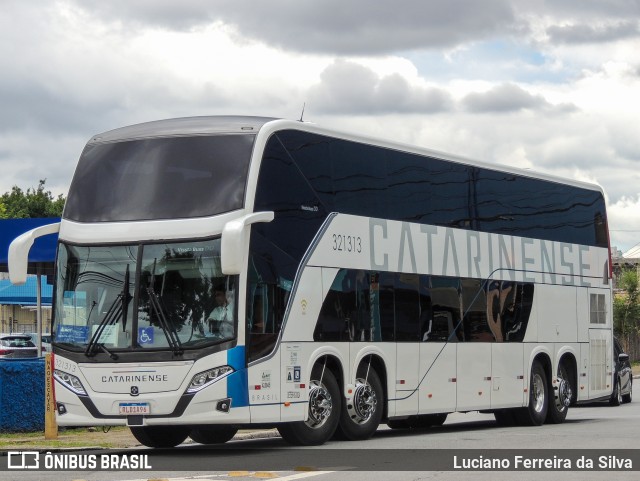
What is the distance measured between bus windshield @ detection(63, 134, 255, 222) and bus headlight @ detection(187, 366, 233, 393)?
1.97 meters

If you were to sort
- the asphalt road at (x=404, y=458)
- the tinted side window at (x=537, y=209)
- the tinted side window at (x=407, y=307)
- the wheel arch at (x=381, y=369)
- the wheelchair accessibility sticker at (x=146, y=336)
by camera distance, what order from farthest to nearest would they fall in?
the tinted side window at (x=537, y=209) < the tinted side window at (x=407, y=307) < the wheel arch at (x=381, y=369) < the wheelchair accessibility sticker at (x=146, y=336) < the asphalt road at (x=404, y=458)

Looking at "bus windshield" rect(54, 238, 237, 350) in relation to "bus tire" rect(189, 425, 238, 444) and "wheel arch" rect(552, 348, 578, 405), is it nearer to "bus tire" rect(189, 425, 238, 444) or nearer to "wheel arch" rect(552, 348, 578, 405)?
"bus tire" rect(189, 425, 238, 444)

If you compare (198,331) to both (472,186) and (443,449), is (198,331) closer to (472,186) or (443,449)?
(443,449)

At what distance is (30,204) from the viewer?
93.9 meters

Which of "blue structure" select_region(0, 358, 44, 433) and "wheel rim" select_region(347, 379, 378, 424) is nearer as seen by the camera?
"wheel rim" select_region(347, 379, 378, 424)

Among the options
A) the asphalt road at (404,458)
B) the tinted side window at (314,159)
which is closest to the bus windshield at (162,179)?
the tinted side window at (314,159)

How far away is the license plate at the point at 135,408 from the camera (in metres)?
16.6

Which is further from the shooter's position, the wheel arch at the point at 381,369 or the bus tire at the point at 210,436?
the bus tire at the point at 210,436

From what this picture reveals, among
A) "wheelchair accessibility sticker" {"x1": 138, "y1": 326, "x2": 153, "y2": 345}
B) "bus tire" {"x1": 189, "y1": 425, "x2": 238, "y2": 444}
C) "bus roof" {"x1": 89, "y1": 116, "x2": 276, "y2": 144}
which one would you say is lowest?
"bus tire" {"x1": 189, "y1": 425, "x2": 238, "y2": 444}

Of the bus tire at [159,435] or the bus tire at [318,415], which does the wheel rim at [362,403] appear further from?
the bus tire at [159,435]

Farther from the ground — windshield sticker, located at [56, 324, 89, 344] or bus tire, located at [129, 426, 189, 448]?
windshield sticker, located at [56, 324, 89, 344]

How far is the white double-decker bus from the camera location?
16.7 m

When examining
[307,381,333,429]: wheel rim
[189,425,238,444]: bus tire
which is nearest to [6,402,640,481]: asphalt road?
[189,425,238,444]: bus tire

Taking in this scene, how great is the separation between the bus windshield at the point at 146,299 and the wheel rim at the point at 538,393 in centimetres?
928
